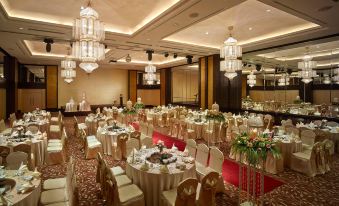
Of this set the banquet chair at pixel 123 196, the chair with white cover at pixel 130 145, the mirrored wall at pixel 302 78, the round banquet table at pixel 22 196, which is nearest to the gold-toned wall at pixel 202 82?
the mirrored wall at pixel 302 78

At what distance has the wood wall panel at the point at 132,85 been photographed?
69.6 ft

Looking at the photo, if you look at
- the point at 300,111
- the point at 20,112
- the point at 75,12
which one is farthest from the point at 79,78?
the point at 300,111

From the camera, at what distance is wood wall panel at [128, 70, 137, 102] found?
2122 cm

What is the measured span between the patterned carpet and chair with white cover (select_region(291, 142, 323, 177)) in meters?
0.16

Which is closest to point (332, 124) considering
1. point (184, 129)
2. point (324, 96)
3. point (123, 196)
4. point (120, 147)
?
point (324, 96)

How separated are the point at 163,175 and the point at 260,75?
18980 millimetres

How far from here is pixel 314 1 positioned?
4934mm

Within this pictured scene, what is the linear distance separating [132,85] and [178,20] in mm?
15516

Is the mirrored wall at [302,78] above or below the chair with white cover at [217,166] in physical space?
above

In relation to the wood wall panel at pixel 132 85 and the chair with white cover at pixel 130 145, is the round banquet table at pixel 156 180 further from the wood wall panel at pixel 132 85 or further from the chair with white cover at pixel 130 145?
the wood wall panel at pixel 132 85

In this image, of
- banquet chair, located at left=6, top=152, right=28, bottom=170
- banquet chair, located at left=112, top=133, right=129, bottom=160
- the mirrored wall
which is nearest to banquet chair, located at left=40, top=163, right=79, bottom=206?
banquet chair, located at left=6, top=152, right=28, bottom=170

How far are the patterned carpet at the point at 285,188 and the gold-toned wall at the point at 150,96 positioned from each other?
15.3 m

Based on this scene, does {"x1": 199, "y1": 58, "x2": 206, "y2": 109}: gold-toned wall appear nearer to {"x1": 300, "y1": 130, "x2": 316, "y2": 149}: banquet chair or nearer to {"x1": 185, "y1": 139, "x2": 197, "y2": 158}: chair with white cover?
{"x1": 300, "y1": 130, "x2": 316, "y2": 149}: banquet chair

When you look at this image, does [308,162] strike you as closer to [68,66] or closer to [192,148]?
[192,148]
